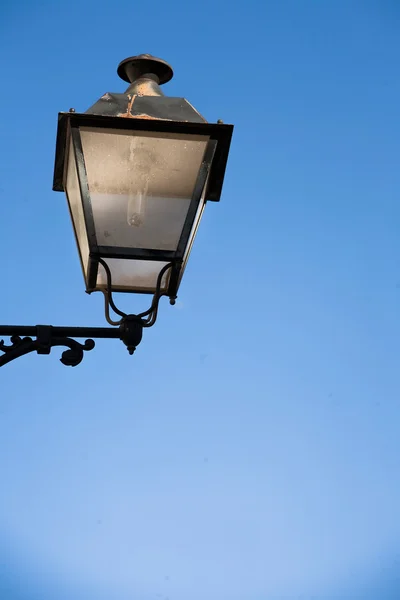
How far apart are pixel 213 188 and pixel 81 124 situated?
572 millimetres

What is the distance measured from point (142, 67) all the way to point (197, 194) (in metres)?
0.80

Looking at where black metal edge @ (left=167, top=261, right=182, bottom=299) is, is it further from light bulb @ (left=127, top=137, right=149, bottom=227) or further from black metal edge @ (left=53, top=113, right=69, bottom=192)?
black metal edge @ (left=53, top=113, right=69, bottom=192)

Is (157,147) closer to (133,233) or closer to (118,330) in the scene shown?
(133,233)

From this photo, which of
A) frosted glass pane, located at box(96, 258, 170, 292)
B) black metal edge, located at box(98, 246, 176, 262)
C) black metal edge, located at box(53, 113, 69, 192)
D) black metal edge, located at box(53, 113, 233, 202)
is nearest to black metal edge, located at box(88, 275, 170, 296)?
frosted glass pane, located at box(96, 258, 170, 292)

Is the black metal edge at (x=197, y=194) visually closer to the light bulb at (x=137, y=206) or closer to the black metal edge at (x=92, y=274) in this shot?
the light bulb at (x=137, y=206)

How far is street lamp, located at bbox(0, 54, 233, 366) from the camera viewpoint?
11.2 feet

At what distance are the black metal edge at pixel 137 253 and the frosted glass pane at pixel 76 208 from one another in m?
0.09

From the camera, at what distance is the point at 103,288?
3.73 metres

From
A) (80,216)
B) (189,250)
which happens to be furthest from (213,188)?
(80,216)

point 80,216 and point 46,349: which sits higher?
point 80,216

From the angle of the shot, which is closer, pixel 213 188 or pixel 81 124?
pixel 81 124

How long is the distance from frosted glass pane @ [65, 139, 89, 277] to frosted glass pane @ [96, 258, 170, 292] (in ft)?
0.33

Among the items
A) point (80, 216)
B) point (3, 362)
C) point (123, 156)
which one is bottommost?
point (3, 362)

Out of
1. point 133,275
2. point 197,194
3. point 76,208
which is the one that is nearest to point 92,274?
point 133,275
